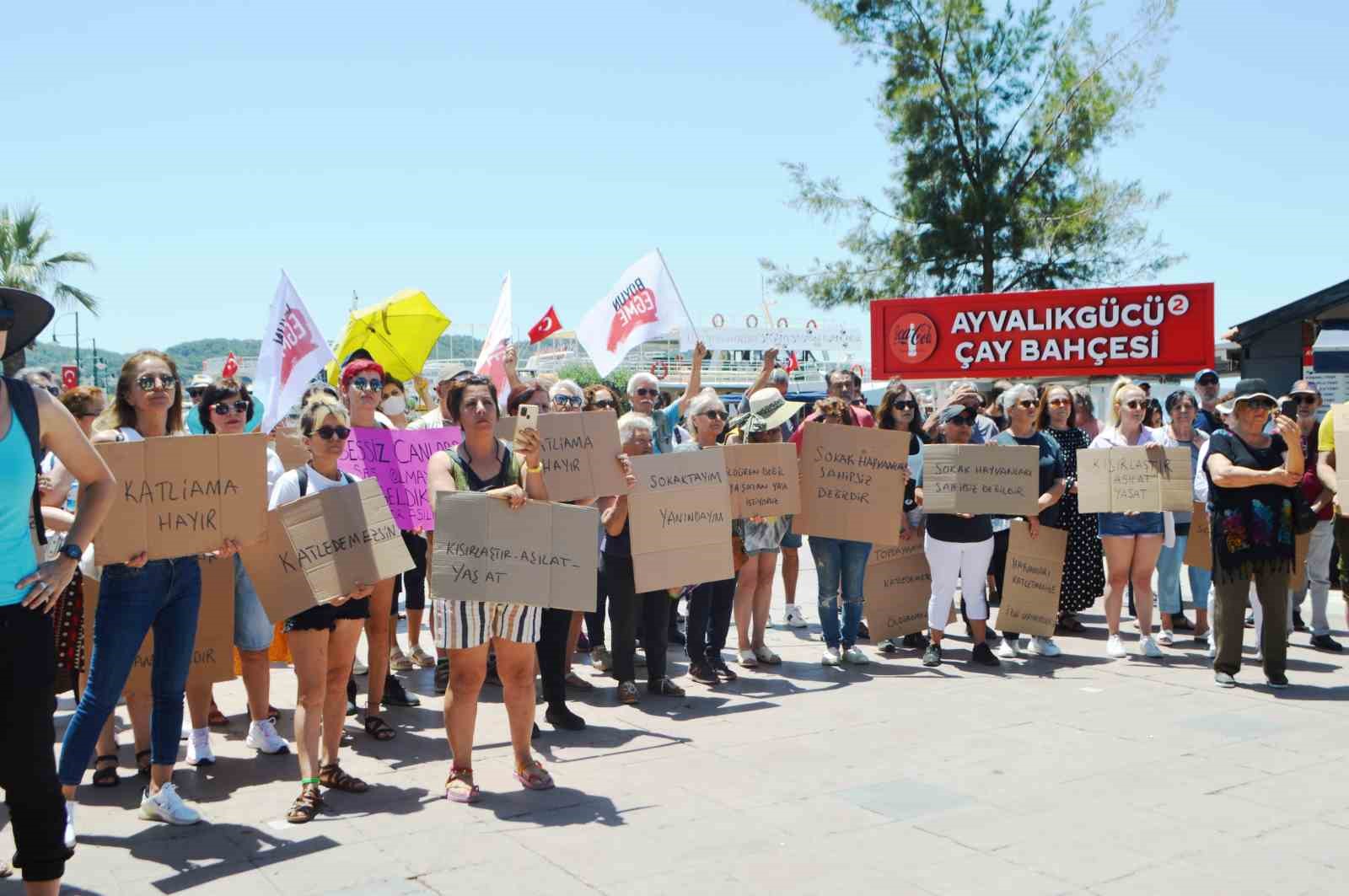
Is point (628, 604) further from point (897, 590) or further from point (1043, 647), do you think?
point (1043, 647)

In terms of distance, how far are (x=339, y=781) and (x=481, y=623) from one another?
100cm

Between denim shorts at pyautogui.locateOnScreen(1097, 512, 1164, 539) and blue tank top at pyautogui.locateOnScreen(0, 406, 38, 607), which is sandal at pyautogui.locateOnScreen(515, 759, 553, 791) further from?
denim shorts at pyautogui.locateOnScreen(1097, 512, 1164, 539)

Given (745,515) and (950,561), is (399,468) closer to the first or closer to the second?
(745,515)

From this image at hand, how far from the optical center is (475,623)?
16.7ft

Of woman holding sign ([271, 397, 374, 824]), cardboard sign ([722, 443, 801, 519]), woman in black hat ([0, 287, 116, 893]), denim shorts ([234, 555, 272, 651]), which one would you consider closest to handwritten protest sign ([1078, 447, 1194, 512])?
cardboard sign ([722, 443, 801, 519])

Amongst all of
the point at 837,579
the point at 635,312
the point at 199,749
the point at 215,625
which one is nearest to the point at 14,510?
the point at 215,625

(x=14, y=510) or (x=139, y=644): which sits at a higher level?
(x=14, y=510)

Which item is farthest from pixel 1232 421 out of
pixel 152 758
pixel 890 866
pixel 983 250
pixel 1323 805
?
pixel 983 250

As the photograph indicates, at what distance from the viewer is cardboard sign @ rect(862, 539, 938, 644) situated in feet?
27.6

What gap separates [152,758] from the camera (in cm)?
489

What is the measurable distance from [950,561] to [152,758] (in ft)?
17.1

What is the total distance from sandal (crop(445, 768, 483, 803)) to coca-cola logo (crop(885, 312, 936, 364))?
43.0 ft

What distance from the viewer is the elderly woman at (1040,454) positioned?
27.3 ft

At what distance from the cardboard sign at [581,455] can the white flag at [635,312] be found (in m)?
2.64
